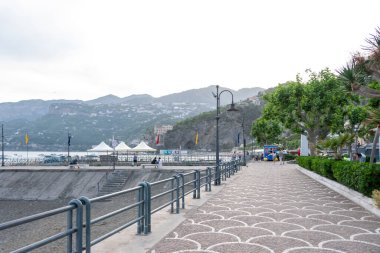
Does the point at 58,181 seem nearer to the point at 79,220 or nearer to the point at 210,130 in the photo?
the point at 79,220

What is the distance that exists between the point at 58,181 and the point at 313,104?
24681 mm

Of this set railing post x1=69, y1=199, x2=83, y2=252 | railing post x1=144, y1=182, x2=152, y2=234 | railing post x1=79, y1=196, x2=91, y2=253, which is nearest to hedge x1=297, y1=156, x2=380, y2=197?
railing post x1=144, y1=182, x2=152, y2=234

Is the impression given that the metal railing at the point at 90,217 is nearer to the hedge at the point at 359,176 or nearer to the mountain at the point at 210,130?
the hedge at the point at 359,176

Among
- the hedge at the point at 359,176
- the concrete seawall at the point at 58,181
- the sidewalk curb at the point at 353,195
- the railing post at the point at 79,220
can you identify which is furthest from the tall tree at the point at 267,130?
the railing post at the point at 79,220

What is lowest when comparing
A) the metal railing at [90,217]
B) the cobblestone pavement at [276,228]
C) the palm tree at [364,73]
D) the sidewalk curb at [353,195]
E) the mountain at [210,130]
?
the cobblestone pavement at [276,228]

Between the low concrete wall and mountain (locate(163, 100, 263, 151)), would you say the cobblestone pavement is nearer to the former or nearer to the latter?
the low concrete wall

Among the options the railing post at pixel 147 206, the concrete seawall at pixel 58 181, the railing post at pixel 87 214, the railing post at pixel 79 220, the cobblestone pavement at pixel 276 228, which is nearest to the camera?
the railing post at pixel 79 220

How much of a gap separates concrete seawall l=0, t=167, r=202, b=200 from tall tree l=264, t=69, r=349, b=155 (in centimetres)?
1147

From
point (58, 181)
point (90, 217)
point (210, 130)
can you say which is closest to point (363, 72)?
point (90, 217)

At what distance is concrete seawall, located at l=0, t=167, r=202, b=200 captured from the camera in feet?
118

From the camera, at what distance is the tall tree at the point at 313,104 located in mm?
29594

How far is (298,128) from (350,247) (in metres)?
27.1

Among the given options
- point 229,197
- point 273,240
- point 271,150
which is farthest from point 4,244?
point 271,150

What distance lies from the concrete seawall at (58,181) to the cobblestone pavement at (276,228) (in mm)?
24807
